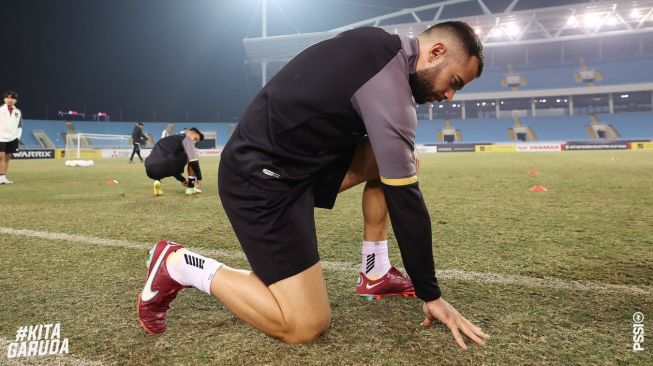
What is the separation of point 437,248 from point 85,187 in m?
7.68

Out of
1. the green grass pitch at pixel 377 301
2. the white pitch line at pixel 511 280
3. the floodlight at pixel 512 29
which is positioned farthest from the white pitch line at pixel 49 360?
the floodlight at pixel 512 29

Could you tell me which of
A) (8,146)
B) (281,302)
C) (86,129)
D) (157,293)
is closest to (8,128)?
(8,146)

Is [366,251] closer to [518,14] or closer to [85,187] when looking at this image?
[85,187]

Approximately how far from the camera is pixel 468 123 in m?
42.4

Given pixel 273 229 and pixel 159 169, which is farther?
pixel 159 169

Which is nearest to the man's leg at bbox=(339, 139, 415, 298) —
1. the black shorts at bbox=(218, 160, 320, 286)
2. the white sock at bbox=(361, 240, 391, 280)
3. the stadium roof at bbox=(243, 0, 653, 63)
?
the white sock at bbox=(361, 240, 391, 280)

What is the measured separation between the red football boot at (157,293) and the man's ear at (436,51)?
147cm

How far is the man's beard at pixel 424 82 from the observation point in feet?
5.48

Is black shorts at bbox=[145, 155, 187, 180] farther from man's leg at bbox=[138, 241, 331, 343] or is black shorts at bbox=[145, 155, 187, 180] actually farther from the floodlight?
the floodlight

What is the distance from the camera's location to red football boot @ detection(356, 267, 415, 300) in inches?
85.2

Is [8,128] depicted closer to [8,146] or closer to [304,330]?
[8,146]

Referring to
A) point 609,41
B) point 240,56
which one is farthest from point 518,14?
point 240,56

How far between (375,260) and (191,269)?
0.98 m

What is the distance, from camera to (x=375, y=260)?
2.25m
